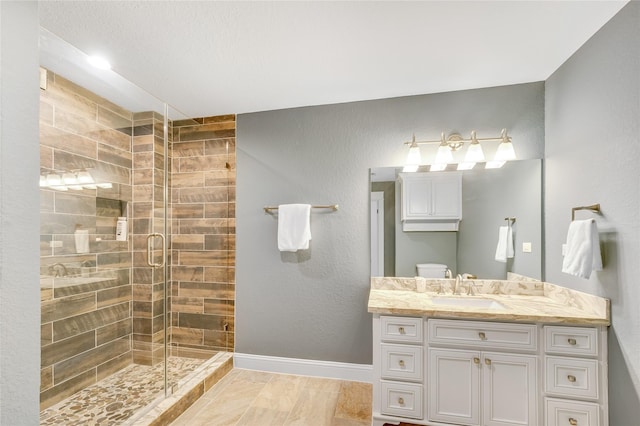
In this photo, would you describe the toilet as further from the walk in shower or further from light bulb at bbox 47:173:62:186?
light bulb at bbox 47:173:62:186

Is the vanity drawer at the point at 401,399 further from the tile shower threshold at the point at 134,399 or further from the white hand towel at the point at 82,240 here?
the white hand towel at the point at 82,240

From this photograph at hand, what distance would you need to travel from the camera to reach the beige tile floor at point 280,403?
2.09 metres

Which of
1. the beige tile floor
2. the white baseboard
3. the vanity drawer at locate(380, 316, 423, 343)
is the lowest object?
the beige tile floor

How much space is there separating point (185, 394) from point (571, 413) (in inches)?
97.1

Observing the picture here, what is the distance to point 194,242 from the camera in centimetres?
297

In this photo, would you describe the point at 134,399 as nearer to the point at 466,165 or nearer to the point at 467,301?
the point at 467,301

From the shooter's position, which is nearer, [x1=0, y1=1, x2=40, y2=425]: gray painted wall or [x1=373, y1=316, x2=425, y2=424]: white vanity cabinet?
Result: [x1=0, y1=1, x2=40, y2=425]: gray painted wall

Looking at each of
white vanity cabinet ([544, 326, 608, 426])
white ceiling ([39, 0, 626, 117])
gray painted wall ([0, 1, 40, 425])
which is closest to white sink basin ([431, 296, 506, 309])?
white vanity cabinet ([544, 326, 608, 426])

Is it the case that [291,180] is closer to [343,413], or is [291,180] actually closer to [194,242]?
[194,242]

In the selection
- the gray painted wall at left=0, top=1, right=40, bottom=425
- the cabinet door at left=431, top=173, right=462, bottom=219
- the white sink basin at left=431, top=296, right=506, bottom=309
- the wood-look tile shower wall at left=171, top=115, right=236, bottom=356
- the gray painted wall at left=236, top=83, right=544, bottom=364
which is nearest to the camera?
the gray painted wall at left=0, top=1, right=40, bottom=425

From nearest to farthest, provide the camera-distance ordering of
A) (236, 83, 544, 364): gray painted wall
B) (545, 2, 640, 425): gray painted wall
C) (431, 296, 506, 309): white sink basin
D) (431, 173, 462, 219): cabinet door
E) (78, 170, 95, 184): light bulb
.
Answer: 1. (545, 2, 640, 425): gray painted wall
2. (78, 170, 95, 184): light bulb
3. (431, 296, 506, 309): white sink basin
4. (431, 173, 462, 219): cabinet door
5. (236, 83, 544, 364): gray painted wall

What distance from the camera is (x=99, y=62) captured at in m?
2.01

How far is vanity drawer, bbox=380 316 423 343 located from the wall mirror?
2.06 feet

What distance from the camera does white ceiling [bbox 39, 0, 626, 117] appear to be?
1.57m
